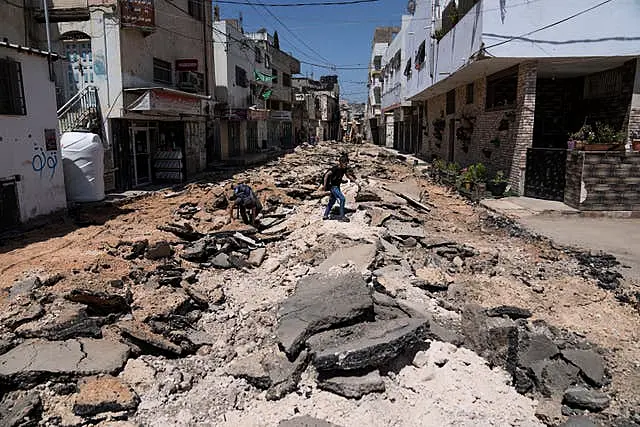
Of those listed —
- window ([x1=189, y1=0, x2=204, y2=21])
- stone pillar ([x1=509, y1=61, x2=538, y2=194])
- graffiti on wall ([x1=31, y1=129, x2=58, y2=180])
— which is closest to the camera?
graffiti on wall ([x1=31, y1=129, x2=58, y2=180])

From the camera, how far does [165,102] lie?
17438 millimetres

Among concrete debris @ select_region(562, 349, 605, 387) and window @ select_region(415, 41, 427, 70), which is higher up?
window @ select_region(415, 41, 427, 70)

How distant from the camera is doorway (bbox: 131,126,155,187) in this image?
18.2 m

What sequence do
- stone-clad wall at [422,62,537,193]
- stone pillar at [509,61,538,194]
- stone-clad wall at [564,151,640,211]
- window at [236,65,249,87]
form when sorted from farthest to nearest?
window at [236,65,249,87]
stone-clad wall at [422,62,537,193]
stone pillar at [509,61,538,194]
stone-clad wall at [564,151,640,211]

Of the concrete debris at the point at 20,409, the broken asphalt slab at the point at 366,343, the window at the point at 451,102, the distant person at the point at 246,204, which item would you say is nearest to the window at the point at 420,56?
the window at the point at 451,102

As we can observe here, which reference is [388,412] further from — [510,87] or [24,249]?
[510,87]

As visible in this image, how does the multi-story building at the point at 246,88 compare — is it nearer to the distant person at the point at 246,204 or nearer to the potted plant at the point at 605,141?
the distant person at the point at 246,204

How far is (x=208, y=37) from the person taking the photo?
24031 mm

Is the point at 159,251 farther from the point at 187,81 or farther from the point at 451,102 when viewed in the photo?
the point at 451,102

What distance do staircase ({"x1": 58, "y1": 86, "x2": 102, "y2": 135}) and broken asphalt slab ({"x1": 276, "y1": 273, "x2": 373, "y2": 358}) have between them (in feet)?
41.1

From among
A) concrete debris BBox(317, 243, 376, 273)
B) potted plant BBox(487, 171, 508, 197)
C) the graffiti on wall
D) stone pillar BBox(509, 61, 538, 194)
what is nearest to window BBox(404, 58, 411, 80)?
stone pillar BBox(509, 61, 538, 194)

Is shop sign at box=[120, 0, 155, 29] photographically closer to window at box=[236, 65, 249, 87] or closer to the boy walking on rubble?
the boy walking on rubble

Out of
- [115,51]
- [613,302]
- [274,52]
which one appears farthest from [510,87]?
[274,52]

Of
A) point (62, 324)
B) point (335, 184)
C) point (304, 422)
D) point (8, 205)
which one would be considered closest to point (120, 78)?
point (8, 205)
